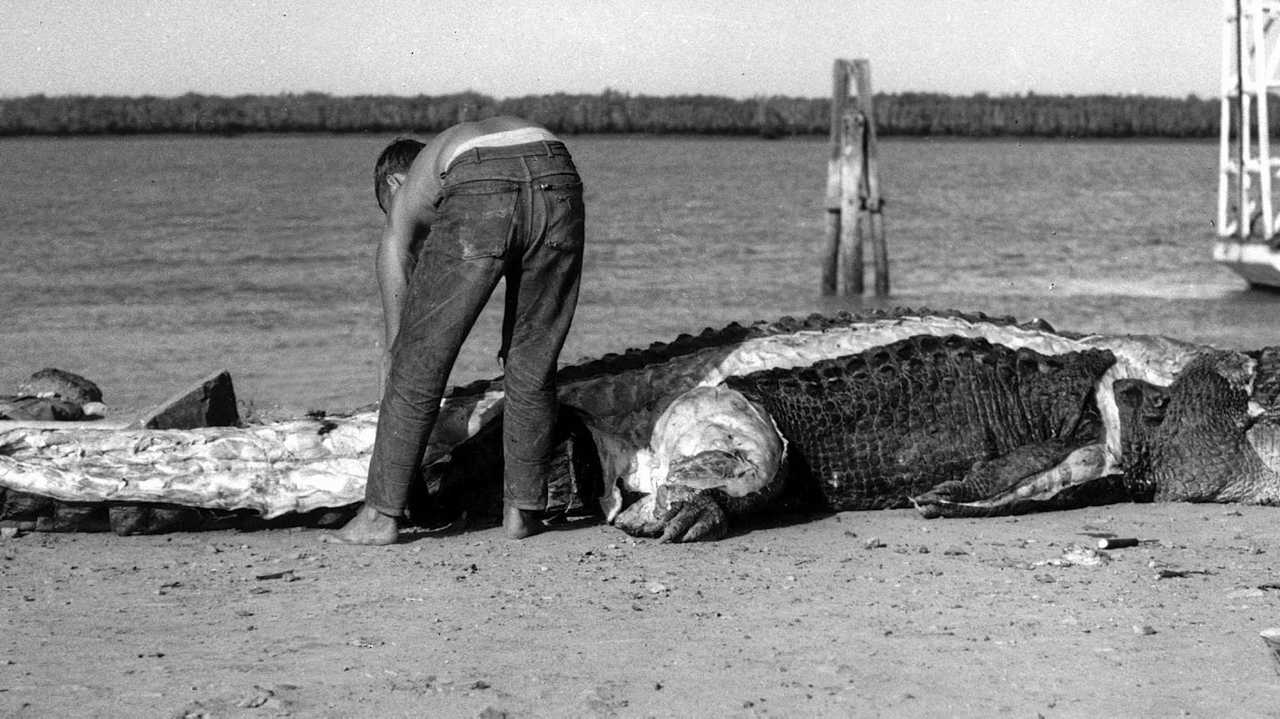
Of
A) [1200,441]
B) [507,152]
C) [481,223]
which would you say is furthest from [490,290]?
[1200,441]

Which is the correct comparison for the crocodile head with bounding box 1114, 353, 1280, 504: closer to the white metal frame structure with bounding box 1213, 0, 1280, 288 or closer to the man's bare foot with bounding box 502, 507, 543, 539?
the man's bare foot with bounding box 502, 507, 543, 539

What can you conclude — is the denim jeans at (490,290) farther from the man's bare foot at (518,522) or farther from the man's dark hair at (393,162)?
the man's dark hair at (393,162)

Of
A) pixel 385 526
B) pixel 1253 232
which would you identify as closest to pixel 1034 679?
pixel 385 526

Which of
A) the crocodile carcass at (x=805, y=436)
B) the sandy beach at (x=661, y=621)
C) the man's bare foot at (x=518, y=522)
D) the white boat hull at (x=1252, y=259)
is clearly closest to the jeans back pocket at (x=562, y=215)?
the crocodile carcass at (x=805, y=436)

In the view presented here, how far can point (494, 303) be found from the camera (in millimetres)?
19531

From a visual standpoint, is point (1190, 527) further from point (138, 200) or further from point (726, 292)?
point (138, 200)

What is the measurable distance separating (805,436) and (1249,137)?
16.2 metres

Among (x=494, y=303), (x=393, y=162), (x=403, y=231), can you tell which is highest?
(x=393, y=162)

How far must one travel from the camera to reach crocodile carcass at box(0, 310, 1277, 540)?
610 centimetres

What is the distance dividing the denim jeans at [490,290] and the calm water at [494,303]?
5.52 metres

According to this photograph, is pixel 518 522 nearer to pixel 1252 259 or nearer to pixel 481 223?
pixel 481 223

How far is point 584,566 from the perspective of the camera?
5.71 metres

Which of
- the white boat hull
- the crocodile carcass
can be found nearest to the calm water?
the white boat hull

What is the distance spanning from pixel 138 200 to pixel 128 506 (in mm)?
36918
